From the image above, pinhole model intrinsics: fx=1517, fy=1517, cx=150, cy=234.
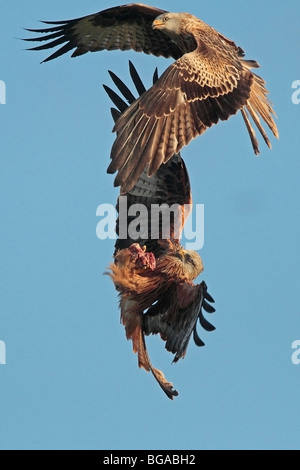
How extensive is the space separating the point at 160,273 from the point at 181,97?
6.85 feet

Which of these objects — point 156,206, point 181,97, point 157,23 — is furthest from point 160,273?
point 157,23

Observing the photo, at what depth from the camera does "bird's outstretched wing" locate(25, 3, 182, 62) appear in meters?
19.5

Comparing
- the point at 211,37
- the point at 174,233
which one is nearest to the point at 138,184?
the point at 174,233

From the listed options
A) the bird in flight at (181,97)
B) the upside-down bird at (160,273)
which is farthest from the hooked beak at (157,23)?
the upside-down bird at (160,273)

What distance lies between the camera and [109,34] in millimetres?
19656

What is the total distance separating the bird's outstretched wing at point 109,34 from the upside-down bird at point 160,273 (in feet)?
5.28

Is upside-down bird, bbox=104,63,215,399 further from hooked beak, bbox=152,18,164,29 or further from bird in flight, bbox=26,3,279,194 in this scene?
hooked beak, bbox=152,18,164,29

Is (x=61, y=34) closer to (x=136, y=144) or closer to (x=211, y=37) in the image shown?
(x=211, y=37)

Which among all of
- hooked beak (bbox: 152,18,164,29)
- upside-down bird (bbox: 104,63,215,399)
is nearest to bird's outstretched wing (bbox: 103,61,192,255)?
upside-down bird (bbox: 104,63,215,399)

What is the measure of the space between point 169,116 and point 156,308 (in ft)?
7.89

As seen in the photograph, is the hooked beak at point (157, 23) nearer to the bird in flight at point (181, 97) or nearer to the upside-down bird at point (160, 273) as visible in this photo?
the bird in flight at point (181, 97)

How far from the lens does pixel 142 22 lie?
19.5 metres

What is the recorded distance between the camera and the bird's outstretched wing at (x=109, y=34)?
63.9 ft

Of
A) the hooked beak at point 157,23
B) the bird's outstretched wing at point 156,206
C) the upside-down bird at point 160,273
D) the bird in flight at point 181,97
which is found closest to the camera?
the bird in flight at point 181,97
